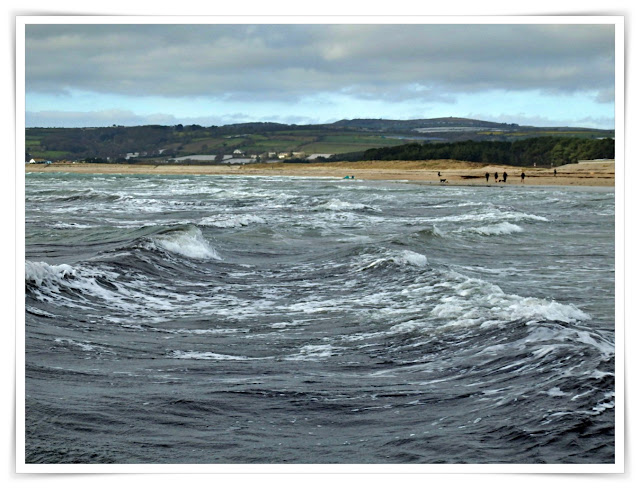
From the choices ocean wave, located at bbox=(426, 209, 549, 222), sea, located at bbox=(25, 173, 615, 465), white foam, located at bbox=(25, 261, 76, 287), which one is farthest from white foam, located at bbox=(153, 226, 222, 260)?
ocean wave, located at bbox=(426, 209, 549, 222)

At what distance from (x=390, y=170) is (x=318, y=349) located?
36.1 feet

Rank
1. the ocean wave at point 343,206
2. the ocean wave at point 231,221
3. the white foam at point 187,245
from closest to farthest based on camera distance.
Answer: the white foam at point 187,245, the ocean wave at point 231,221, the ocean wave at point 343,206

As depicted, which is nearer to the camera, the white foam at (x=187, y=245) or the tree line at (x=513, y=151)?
the tree line at (x=513, y=151)

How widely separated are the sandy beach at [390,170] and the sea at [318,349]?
38.9 inches

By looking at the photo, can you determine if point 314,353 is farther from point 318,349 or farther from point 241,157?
point 241,157

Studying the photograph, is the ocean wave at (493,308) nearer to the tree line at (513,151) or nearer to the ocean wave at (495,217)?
the tree line at (513,151)

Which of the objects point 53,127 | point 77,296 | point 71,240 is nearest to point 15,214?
point 53,127

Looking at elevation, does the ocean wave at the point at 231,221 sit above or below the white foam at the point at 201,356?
above

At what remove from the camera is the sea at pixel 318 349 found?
14.9ft

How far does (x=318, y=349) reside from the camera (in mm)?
6430

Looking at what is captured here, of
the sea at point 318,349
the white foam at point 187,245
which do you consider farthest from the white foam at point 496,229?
the white foam at point 187,245

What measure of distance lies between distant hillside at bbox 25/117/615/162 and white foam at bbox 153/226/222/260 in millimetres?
2787

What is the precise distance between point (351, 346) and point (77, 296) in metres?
3.45

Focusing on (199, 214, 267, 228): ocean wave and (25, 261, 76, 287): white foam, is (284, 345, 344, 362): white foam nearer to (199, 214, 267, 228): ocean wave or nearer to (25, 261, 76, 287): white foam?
(25, 261, 76, 287): white foam
